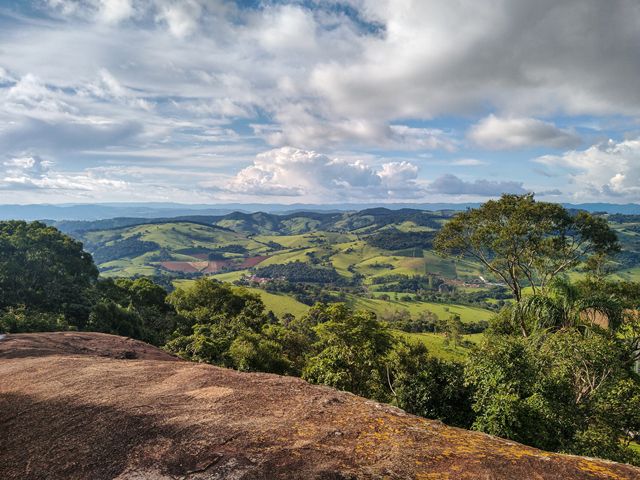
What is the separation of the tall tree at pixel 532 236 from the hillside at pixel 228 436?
26430mm

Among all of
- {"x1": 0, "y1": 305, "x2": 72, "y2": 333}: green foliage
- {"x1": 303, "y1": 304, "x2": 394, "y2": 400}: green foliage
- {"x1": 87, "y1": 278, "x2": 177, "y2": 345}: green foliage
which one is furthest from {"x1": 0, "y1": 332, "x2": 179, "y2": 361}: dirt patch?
{"x1": 87, "y1": 278, "x2": 177, "y2": 345}: green foliage

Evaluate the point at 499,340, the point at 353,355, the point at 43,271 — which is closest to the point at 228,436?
the point at 499,340

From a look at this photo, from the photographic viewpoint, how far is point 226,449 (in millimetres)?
8250

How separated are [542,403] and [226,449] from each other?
1190 centimetres

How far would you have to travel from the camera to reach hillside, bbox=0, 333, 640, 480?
7.44 metres

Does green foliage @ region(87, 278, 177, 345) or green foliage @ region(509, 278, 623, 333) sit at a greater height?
green foliage @ region(509, 278, 623, 333)

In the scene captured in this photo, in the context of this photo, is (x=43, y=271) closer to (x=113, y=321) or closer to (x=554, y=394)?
(x=113, y=321)

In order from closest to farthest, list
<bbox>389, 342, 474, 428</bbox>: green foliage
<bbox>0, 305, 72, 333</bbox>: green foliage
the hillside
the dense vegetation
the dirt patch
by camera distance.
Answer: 1. the hillside
2. the dense vegetation
3. <bbox>389, 342, 474, 428</bbox>: green foliage
4. the dirt patch
5. <bbox>0, 305, 72, 333</bbox>: green foliage

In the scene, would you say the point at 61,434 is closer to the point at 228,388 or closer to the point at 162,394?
the point at 162,394

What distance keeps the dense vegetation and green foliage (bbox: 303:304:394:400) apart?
90mm

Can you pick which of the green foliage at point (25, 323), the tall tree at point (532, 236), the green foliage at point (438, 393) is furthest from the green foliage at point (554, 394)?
the green foliage at point (25, 323)

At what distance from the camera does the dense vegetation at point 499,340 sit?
15078 mm

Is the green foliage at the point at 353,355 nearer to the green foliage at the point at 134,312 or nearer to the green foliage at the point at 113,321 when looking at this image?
the green foliage at the point at 134,312

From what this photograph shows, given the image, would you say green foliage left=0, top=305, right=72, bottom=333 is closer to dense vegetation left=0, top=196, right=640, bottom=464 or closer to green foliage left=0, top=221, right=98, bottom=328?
dense vegetation left=0, top=196, right=640, bottom=464
